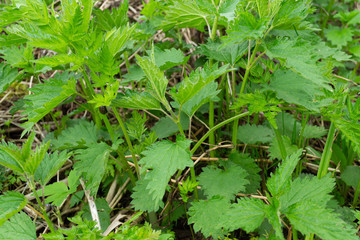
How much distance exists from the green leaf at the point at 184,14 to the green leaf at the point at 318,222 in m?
0.98

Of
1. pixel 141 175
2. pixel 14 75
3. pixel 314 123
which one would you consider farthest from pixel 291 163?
pixel 14 75

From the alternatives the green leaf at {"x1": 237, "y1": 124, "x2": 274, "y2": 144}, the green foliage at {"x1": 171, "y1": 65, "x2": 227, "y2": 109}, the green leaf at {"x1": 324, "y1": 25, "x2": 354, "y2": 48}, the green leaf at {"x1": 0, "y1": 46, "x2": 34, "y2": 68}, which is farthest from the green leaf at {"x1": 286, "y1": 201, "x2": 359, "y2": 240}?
the green leaf at {"x1": 324, "y1": 25, "x2": 354, "y2": 48}

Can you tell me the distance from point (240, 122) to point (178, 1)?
102 cm

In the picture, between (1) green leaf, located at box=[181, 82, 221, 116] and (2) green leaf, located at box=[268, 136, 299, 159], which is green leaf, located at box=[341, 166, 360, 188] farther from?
(1) green leaf, located at box=[181, 82, 221, 116]

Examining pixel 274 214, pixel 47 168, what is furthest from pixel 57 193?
pixel 274 214

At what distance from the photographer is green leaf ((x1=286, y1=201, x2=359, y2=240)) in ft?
3.43

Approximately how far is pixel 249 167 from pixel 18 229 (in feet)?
3.64

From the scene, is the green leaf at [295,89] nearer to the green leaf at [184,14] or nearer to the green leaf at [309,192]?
the green leaf at [309,192]

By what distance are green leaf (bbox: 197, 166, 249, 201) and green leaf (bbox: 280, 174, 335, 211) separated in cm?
22

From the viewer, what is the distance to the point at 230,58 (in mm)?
1563

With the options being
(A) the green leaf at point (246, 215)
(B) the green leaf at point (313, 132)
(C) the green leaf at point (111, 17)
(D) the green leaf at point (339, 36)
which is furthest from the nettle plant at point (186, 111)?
(D) the green leaf at point (339, 36)

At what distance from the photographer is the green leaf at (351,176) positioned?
1711 mm

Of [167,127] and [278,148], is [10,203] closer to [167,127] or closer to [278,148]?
[167,127]

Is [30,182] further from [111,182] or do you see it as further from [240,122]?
[240,122]
